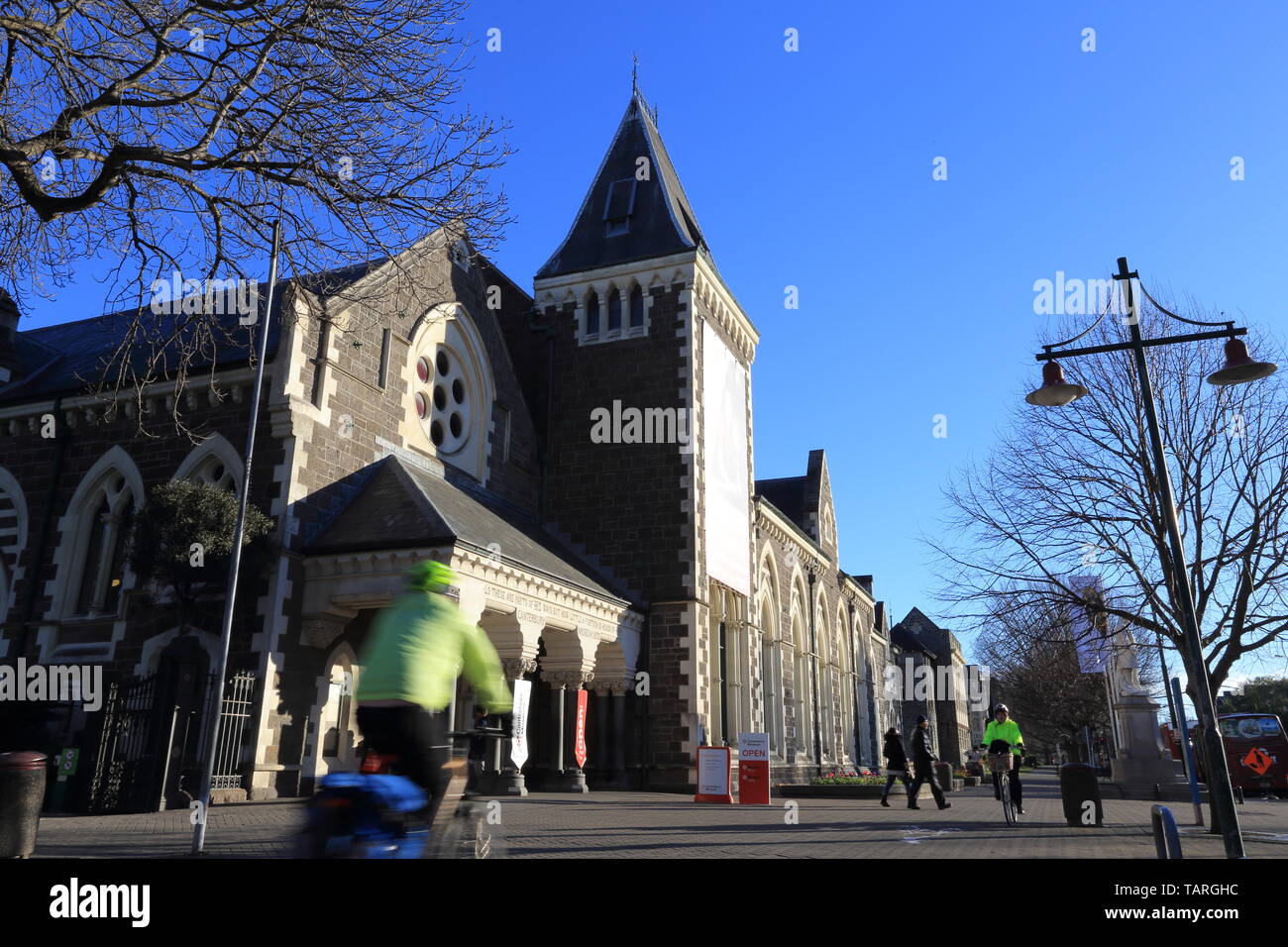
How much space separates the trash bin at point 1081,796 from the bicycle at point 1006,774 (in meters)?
0.79

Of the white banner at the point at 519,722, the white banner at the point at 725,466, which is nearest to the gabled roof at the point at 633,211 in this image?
the white banner at the point at 725,466

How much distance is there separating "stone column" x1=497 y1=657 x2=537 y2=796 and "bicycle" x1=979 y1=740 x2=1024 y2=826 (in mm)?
8482

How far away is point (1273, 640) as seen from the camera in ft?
55.1

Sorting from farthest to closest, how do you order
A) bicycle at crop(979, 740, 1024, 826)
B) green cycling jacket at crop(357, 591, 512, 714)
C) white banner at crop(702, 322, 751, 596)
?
white banner at crop(702, 322, 751, 596) → bicycle at crop(979, 740, 1024, 826) → green cycling jacket at crop(357, 591, 512, 714)

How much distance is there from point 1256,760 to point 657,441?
20.5 meters

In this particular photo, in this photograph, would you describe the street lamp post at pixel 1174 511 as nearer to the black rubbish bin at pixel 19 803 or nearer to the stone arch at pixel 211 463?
the black rubbish bin at pixel 19 803

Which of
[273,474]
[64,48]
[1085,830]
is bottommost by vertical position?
[1085,830]

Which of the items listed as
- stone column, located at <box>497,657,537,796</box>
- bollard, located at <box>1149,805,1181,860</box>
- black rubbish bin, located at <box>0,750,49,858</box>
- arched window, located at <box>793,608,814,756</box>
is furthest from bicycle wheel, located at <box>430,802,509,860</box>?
arched window, located at <box>793,608,814,756</box>

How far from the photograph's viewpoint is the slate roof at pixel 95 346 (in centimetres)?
1855

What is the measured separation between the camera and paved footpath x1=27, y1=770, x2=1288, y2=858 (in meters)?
9.41

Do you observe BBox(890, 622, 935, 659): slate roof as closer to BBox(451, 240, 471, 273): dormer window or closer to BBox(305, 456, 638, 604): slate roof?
BBox(305, 456, 638, 604): slate roof
